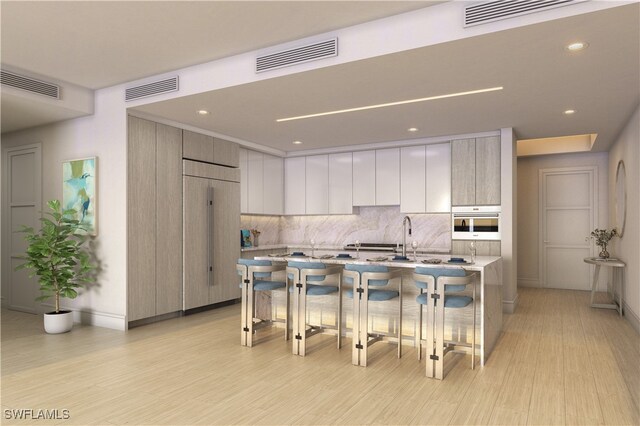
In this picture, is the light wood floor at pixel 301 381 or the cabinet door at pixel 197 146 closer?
the light wood floor at pixel 301 381

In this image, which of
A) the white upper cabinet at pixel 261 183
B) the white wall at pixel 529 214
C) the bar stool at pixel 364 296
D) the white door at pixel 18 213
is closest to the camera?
the bar stool at pixel 364 296

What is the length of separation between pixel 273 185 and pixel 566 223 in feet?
18.6

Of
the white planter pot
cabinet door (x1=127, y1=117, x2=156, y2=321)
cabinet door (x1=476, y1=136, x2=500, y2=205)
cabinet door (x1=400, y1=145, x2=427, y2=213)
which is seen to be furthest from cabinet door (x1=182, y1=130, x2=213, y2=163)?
cabinet door (x1=476, y1=136, x2=500, y2=205)

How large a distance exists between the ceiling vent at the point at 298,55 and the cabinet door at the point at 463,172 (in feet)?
11.6

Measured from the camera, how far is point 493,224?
20.7ft

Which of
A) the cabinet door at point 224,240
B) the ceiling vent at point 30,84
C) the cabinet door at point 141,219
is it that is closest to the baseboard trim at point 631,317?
the cabinet door at point 224,240

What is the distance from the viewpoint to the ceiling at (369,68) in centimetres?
332

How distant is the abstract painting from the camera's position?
548 centimetres

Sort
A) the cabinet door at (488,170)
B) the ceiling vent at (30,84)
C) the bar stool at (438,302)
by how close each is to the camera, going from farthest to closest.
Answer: the cabinet door at (488,170) < the ceiling vent at (30,84) < the bar stool at (438,302)

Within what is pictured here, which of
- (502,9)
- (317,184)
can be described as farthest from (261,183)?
(502,9)

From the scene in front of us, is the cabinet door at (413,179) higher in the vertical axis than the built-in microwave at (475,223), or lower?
higher

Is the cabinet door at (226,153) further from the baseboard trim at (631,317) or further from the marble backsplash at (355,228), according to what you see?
the baseboard trim at (631,317)

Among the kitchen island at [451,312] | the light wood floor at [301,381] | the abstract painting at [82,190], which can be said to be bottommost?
the light wood floor at [301,381]

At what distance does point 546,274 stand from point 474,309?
5.42 metres
